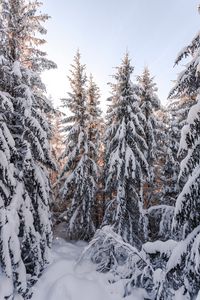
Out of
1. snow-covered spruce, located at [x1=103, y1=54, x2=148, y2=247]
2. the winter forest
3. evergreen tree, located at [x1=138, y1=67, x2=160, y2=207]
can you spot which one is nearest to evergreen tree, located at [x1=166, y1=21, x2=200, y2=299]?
the winter forest

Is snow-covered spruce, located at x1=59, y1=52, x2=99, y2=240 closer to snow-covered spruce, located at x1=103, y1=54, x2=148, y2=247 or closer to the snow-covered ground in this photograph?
snow-covered spruce, located at x1=103, y1=54, x2=148, y2=247

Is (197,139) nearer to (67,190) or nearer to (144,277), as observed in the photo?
(144,277)

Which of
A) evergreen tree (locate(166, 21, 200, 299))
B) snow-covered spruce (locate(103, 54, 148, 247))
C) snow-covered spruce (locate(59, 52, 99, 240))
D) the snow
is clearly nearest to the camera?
evergreen tree (locate(166, 21, 200, 299))

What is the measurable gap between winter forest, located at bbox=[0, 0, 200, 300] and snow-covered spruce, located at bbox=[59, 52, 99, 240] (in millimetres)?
77

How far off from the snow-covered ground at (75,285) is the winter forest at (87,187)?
1.5 inches

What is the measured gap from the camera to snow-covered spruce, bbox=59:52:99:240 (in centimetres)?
2044

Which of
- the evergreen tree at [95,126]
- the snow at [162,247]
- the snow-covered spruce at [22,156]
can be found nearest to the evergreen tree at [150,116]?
the evergreen tree at [95,126]

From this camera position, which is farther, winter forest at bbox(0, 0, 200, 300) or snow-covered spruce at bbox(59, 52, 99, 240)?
snow-covered spruce at bbox(59, 52, 99, 240)

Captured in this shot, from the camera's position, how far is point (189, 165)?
7.59 m

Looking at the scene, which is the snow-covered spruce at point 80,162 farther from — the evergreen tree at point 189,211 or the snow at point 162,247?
the evergreen tree at point 189,211

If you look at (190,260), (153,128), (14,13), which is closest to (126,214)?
(153,128)

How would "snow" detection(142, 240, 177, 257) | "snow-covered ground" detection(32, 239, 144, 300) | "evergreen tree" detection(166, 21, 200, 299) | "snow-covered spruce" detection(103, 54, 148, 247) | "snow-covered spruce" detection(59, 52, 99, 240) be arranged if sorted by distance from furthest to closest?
1. "snow-covered spruce" detection(59, 52, 99, 240)
2. "snow-covered spruce" detection(103, 54, 148, 247)
3. "snow-covered ground" detection(32, 239, 144, 300)
4. "snow" detection(142, 240, 177, 257)
5. "evergreen tree" detection(166, 21, 200, 299)

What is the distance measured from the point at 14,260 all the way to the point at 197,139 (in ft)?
24.1

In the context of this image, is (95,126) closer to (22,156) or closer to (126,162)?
(126,162)
